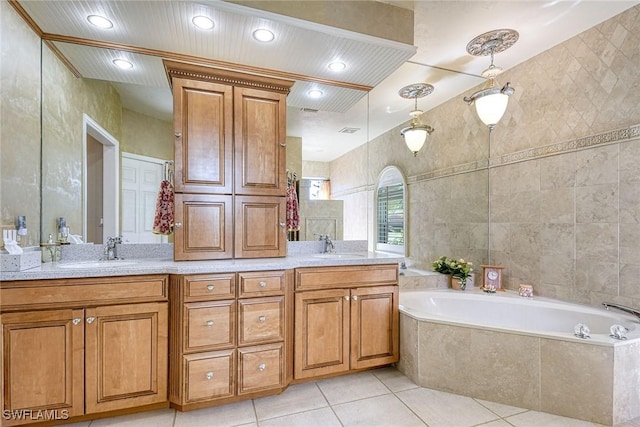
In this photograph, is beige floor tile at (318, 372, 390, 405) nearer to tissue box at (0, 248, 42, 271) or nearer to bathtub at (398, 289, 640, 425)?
bathtub at (398, 289, 640, 425)

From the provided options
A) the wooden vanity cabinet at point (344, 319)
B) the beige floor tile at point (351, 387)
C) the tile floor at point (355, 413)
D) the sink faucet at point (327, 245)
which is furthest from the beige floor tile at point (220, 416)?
the sink faucet at point (327, 245)

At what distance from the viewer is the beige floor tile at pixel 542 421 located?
1.75 meters

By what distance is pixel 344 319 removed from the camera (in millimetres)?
2225

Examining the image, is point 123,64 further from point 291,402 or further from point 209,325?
point 291,402

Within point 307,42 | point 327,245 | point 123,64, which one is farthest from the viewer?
point 327,245

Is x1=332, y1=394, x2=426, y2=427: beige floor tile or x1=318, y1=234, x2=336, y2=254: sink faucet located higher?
x1=318, y1=234, x2=336, y2=254: sink faucet

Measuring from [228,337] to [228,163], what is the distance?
124 centimetres

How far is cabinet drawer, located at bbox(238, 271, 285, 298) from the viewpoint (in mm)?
1938

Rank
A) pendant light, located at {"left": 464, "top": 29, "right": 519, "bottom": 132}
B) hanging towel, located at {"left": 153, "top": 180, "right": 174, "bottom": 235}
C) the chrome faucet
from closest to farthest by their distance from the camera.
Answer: the chrome faucet
hanging towel, located at {"left": 153, "top": 180, "right": 174, "bottom": 235}
pendant light, located at {"left": 464, "top": 29, "right": 519, "bottom": 132}

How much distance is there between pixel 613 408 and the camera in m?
1.71

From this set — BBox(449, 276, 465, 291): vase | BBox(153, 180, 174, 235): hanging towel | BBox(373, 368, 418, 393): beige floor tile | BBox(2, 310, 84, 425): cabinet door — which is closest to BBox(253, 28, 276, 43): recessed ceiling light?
BBox(153, 180, 174, 235): hanging towel

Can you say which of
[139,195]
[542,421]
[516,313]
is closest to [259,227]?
[139,195]

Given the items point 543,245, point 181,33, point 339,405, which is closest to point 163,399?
point 339,405

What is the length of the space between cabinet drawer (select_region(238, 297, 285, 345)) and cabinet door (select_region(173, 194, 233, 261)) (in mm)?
491
